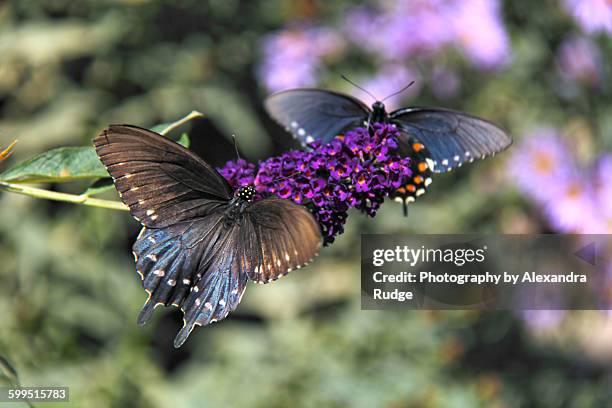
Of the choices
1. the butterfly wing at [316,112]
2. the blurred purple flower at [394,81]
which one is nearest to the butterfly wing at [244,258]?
the butterfly wing at [316,112]

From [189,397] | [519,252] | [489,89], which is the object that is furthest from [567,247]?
[189,397]

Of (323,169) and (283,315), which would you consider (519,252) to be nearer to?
(283,315)

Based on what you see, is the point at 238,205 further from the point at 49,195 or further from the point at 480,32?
the point at 480,32

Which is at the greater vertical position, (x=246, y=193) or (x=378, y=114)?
(x=378, y=114)

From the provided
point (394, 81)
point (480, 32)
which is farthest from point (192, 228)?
point (480, 32)

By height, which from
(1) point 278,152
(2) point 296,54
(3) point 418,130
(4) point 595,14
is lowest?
(3) point 418,130

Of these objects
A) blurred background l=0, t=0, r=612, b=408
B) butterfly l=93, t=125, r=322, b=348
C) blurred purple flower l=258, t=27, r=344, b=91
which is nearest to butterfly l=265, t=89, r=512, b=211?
butterfly l=93, t=125, r=322, b=348

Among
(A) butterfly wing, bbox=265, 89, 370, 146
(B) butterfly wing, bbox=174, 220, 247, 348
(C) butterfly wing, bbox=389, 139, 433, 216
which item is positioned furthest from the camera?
(A) butterfly wing, bbox=265, 89, 370, 146

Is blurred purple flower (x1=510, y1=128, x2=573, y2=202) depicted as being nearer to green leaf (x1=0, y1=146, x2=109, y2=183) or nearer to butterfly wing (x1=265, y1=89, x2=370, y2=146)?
butterfly wing (x1=265, y1=89, x2=370, y2=146)

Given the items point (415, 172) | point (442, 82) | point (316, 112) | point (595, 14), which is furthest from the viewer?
point (442, 82)
